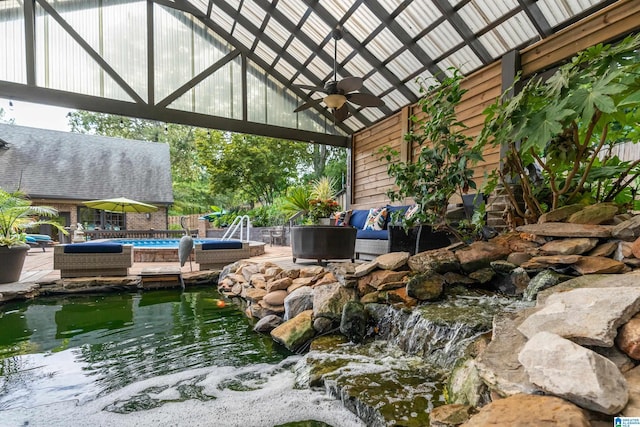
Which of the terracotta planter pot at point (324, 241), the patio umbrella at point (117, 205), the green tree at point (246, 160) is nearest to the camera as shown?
the terracotta planter pot at point (324, 241)

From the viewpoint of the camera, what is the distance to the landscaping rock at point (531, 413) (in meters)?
0.89

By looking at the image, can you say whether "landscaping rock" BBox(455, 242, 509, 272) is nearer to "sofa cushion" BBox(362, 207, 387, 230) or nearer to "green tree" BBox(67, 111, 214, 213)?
"sofa cushion" BBox(362, 207, 387, 230)

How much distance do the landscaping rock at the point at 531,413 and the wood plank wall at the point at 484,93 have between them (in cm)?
348

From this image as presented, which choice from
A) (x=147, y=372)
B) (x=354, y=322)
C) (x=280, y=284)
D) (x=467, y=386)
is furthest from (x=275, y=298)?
(x=467, y=386)

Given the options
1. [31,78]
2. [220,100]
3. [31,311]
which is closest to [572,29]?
[220,100]

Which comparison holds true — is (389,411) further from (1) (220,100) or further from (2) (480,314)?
(1) (220,100)

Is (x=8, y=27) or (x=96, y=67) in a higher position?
(x=8, y=27)

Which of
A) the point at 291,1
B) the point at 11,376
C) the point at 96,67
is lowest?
the point at 11,376

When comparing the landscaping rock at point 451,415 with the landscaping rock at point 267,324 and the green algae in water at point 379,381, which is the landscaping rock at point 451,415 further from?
the landscaping rock at point 267,324

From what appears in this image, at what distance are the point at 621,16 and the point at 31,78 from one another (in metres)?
7.92

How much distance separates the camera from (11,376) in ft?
7.17

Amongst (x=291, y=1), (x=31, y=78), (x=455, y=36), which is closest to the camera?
(x=455, y=36)

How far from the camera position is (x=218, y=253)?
5602 mm

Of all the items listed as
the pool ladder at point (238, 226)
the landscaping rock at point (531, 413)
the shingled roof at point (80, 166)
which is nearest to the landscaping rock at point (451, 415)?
the landscaping rock at point (531, 413)
